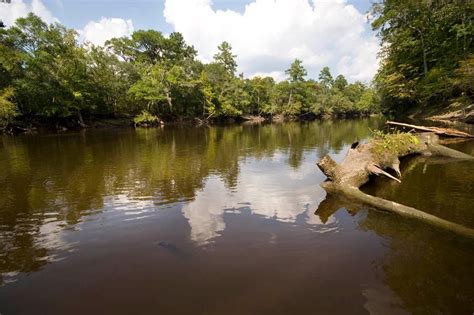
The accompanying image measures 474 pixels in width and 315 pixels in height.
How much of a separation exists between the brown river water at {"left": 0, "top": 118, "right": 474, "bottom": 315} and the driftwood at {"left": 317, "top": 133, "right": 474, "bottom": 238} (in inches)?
9.9

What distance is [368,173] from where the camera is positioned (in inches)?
372

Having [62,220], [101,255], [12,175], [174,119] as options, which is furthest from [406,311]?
[174,119]

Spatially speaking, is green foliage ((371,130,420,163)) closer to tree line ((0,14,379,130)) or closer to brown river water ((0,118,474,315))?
brown river water ((0,118,474,315))

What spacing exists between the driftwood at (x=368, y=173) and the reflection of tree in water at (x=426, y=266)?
0.23 metres

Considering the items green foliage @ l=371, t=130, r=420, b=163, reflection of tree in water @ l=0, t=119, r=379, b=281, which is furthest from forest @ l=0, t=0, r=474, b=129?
reflection of tree in water @ l=0, t=119, r=379, b=281

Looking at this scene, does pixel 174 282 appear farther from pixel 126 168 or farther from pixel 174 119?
pixel 174 119

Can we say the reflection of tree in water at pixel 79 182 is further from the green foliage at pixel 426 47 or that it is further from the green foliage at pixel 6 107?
the green foliage at pixel 426 47

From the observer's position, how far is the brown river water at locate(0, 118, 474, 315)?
4035 mm

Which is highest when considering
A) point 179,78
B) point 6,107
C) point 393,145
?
point 179,78

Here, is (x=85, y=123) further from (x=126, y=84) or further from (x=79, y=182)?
(x=79, y=182)

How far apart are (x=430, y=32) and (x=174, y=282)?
4366 cm

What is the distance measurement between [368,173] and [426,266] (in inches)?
199

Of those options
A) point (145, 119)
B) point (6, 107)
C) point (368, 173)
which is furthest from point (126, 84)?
point (368, 173)

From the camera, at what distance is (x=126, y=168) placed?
44.7 ft
